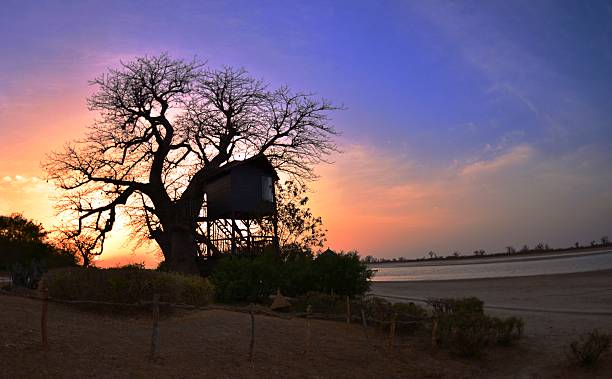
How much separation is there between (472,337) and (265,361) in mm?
5806

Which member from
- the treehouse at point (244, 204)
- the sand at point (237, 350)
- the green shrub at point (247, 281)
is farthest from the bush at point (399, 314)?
the treehouse at point (244, 204)

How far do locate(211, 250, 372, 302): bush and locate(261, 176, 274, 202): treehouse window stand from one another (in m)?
9.56

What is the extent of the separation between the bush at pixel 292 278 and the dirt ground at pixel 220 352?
4.88 m

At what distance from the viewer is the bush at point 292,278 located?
22047mm

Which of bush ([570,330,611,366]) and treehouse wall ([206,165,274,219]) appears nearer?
bush ([570,330,611,366])

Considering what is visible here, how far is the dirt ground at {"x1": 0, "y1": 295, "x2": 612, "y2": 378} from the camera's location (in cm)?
1036

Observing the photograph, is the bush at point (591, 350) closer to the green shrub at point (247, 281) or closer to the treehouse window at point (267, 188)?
the green shrub at point (247, 281)

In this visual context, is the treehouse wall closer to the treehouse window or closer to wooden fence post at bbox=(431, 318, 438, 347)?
the treehouse window

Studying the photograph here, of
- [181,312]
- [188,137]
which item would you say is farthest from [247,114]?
[181,312]

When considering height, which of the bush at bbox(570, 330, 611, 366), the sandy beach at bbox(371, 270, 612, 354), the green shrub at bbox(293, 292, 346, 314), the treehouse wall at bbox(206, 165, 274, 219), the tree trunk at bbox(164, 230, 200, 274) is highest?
the treehouse wall at bbox(206, 165, 274, 219)

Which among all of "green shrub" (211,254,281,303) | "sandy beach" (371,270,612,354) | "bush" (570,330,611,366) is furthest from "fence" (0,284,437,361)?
"sandy beach" (371,270,612,354)

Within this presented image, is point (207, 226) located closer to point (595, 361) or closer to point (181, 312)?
point (181, 312)

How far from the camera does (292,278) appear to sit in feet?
73.6

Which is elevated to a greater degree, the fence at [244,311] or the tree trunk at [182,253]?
the tree trunk at [182,253]
